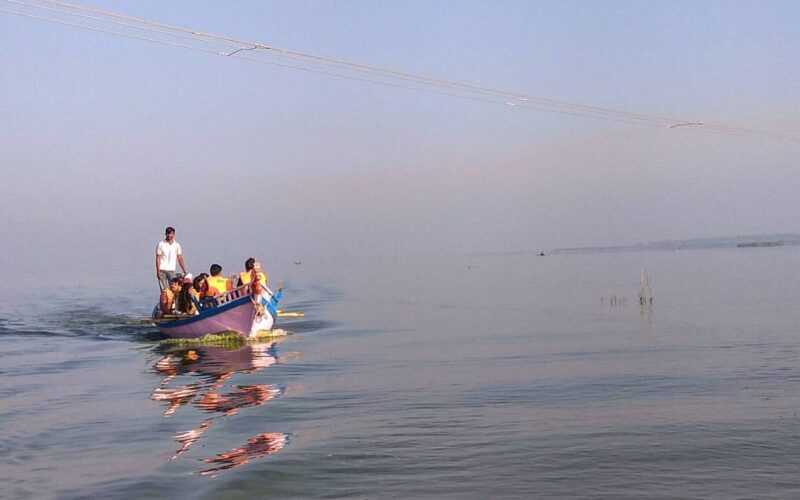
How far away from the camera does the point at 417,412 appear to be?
16328 mm

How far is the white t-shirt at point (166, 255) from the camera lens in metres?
29.1

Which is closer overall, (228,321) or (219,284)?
(228,321)

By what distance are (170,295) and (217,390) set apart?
10.9m

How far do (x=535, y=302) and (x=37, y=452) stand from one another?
121ft

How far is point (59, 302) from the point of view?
5534 centimetres

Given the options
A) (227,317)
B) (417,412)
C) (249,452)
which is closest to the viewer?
(249,452)

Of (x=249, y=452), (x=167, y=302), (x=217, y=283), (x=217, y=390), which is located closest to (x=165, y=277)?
(x=167, y=302)

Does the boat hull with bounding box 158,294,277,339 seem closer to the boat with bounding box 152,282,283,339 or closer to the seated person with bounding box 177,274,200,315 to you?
the boat with bounding box 152,282,283,339

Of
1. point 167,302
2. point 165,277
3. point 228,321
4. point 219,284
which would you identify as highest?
point 165,277

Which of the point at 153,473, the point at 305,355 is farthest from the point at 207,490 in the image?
the point at 305,355

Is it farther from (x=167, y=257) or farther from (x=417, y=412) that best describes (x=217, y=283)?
(x=417, y=412)

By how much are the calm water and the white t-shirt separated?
279cm

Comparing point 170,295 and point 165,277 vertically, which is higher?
point 165,277

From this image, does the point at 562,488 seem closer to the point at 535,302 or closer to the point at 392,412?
the point at 392,412
